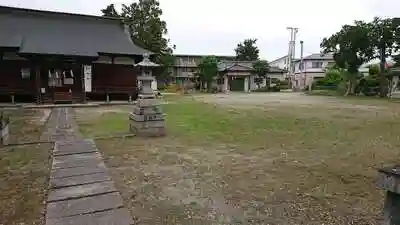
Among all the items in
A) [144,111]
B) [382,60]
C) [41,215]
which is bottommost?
[41,215]

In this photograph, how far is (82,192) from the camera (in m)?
4.45

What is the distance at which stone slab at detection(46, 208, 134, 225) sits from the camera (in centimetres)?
353

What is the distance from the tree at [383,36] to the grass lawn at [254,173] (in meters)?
24.2

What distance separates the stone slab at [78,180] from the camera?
4.75m

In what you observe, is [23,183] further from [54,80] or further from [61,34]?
[61,34]

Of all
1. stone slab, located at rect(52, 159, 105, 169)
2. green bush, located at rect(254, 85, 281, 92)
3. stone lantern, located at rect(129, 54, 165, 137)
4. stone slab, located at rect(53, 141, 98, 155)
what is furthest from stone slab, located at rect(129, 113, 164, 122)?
green bush, located at rect(254, 85, 281, 92)

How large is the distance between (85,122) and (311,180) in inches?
358

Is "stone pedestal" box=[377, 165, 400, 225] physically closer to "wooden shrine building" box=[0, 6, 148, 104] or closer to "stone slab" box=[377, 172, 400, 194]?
"stone slab" box=[377, 172, 400, 194]

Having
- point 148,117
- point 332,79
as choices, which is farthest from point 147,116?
point 332,79

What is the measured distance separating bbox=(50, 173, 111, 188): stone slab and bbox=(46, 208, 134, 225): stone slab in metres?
1.20

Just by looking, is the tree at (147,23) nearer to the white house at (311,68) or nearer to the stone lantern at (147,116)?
the stone lantern at (147,116)

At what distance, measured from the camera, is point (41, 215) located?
147 inches

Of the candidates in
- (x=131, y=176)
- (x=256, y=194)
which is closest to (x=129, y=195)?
(x=131, y=176)

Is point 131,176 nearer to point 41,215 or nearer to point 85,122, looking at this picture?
point 41,215
